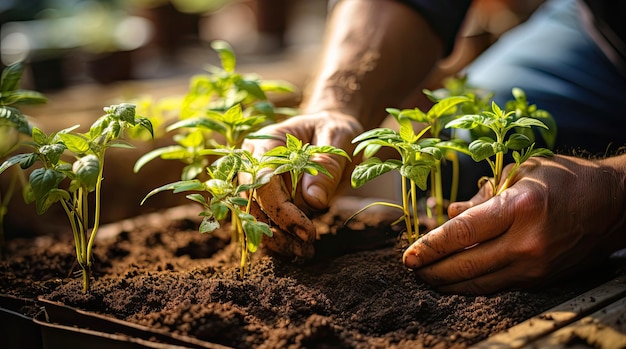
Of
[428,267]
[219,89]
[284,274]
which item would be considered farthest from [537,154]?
[219,89]

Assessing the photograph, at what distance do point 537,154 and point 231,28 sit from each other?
5120 millimetres

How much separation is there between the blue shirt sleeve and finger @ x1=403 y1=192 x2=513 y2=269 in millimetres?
794

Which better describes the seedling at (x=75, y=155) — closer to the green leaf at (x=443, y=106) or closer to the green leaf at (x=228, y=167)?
the green leaf at (x=228, y=167)

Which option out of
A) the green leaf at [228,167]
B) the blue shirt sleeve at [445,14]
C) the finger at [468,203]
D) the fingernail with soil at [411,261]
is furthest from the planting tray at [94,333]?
the blue shirt sleeve at [445,14]

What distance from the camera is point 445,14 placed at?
5.85 ft

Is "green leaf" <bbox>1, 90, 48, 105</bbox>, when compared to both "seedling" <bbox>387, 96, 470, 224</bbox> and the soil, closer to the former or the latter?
the soil

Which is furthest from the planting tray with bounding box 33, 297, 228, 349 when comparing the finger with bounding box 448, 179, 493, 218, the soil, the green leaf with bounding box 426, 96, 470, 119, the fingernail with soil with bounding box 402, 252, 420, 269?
the green leaf with bounding box 426, 96, 470, 119

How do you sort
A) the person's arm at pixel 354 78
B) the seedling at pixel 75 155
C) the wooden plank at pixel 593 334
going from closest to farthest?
the wooden plank at pixel 593 334, the seedling at pixel 75 155, the person's arm at pixel 354 78

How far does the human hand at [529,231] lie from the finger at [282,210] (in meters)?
0.20

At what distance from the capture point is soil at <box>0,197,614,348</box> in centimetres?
100

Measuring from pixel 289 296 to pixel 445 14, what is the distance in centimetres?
103

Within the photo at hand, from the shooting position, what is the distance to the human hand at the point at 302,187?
1.19 m

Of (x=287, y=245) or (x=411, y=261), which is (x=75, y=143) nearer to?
(x=287, y=245)

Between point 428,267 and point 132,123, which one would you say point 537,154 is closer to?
point 428,267
